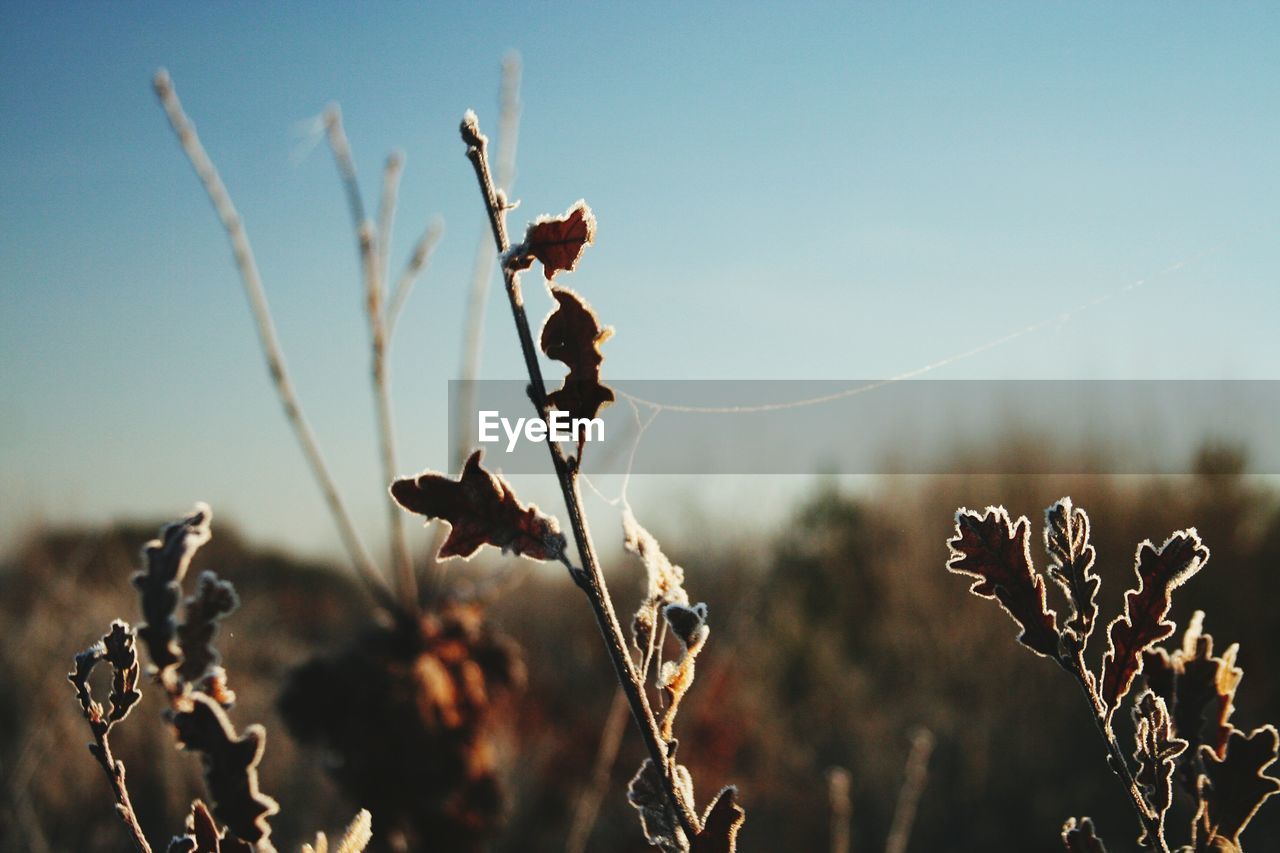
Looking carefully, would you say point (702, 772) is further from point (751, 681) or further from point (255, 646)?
point (255, 646)

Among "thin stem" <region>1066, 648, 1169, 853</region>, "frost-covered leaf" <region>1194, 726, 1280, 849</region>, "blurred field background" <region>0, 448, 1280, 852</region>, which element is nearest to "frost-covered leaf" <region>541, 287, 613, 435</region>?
"thin stem" <region>1066, 648, 1169, 853</region>

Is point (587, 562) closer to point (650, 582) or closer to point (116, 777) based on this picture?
point (650, 582)

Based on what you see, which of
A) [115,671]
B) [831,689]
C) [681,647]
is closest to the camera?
[681,647]

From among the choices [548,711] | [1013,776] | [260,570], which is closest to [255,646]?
[548,711]

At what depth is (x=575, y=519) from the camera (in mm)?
548

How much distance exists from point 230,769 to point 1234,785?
2.10 feet

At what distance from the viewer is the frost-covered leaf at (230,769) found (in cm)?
52

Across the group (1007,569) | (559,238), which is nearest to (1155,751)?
(1007,569)

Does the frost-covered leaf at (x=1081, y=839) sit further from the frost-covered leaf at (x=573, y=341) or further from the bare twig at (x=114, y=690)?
the bare twig at (x=114, y=690)

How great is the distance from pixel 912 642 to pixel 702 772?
290 cm

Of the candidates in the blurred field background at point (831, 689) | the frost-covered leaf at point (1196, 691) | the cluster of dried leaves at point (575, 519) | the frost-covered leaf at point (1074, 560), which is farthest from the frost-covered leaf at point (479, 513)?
the blurred field background at point (831, 689)

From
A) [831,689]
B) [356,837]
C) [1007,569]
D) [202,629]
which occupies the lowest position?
[831,689]

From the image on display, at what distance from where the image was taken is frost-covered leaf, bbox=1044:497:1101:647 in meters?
0.62

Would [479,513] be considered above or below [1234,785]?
above
